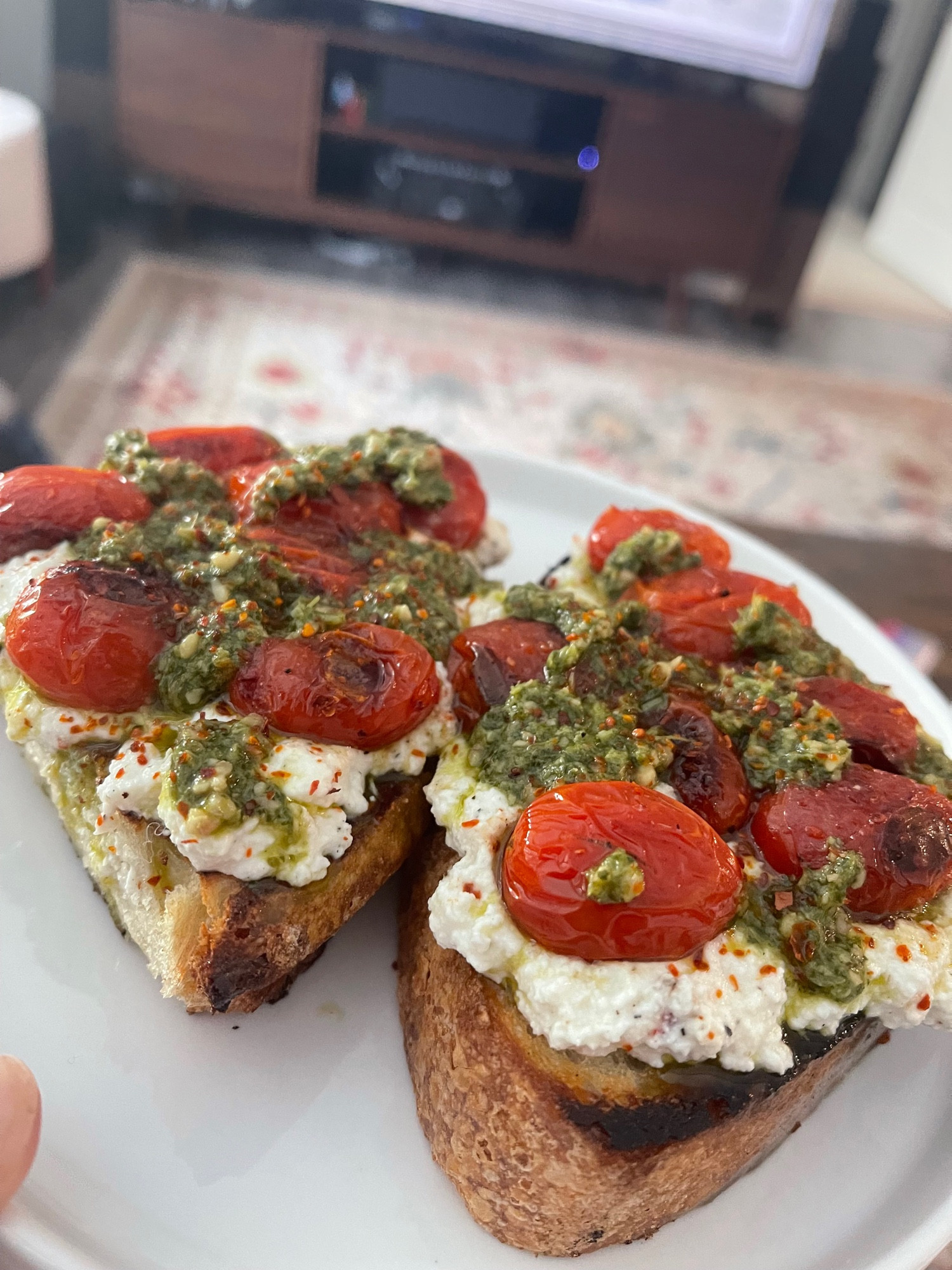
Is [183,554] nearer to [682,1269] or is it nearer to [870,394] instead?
[682,1269]

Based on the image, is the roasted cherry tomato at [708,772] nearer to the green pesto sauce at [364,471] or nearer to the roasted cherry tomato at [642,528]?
the roasted cherry tomato at [642,528]

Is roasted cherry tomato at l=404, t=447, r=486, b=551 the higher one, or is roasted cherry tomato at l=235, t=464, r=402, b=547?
roasted cherry tomato at l=235, t=464, r=402, b=547

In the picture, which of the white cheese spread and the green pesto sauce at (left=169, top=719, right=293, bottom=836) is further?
the white cheese spread

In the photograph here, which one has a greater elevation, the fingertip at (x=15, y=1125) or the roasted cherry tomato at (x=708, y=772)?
the roasted cherry tomato at (x=708, y=772)

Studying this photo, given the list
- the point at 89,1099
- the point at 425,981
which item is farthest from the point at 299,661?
the point at 89,1099

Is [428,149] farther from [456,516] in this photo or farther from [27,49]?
[456,516]

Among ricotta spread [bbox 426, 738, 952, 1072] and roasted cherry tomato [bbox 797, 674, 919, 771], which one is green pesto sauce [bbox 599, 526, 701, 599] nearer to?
roasted cherry tomato [bbox 797, 674, 919, 771]

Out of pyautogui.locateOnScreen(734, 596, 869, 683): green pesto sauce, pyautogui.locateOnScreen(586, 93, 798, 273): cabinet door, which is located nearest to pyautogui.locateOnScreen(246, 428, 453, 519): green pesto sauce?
pyautogui.locateOnScreen(734, 596, 869, 683): green pesto sauce

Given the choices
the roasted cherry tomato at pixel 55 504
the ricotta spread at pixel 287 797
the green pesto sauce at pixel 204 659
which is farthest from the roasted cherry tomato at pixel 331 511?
the ricotta spread at pixel 287 797
